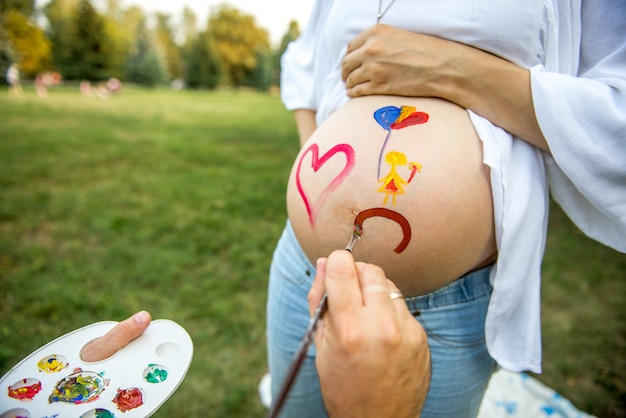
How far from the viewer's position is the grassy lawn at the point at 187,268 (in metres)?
2.08

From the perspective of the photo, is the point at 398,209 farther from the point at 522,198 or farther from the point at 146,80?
the point at 146,80

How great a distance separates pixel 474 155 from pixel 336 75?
A: 0.50 m

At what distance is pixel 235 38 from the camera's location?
106 ft

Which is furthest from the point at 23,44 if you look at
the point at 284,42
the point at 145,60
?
the point at 284,42

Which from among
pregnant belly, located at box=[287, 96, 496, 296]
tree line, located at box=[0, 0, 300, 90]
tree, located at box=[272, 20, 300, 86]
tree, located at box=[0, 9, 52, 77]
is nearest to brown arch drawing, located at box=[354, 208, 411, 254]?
pregnant belly, located at box=[287, 96, 496, 296]

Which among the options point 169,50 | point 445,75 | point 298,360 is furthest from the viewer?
point 169,50

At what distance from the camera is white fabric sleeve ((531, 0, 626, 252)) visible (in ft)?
2.45

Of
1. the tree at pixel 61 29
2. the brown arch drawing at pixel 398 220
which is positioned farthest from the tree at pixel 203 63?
the brown arch drawing at pixel 398 220

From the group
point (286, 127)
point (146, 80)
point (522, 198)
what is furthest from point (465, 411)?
point (146, 80)

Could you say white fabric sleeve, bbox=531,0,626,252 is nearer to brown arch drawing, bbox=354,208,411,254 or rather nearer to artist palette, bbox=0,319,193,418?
brown arch drawing, bbox=354,208,411,254

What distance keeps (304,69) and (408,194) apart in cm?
71

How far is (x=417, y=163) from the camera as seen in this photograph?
2.75 ft

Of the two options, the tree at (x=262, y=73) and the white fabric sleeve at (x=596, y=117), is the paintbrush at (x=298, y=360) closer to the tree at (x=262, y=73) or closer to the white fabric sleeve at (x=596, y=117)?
the white fabric sleeve at (x=596, y=117)

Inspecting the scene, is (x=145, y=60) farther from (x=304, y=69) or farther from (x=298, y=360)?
(x=298, y=360)
